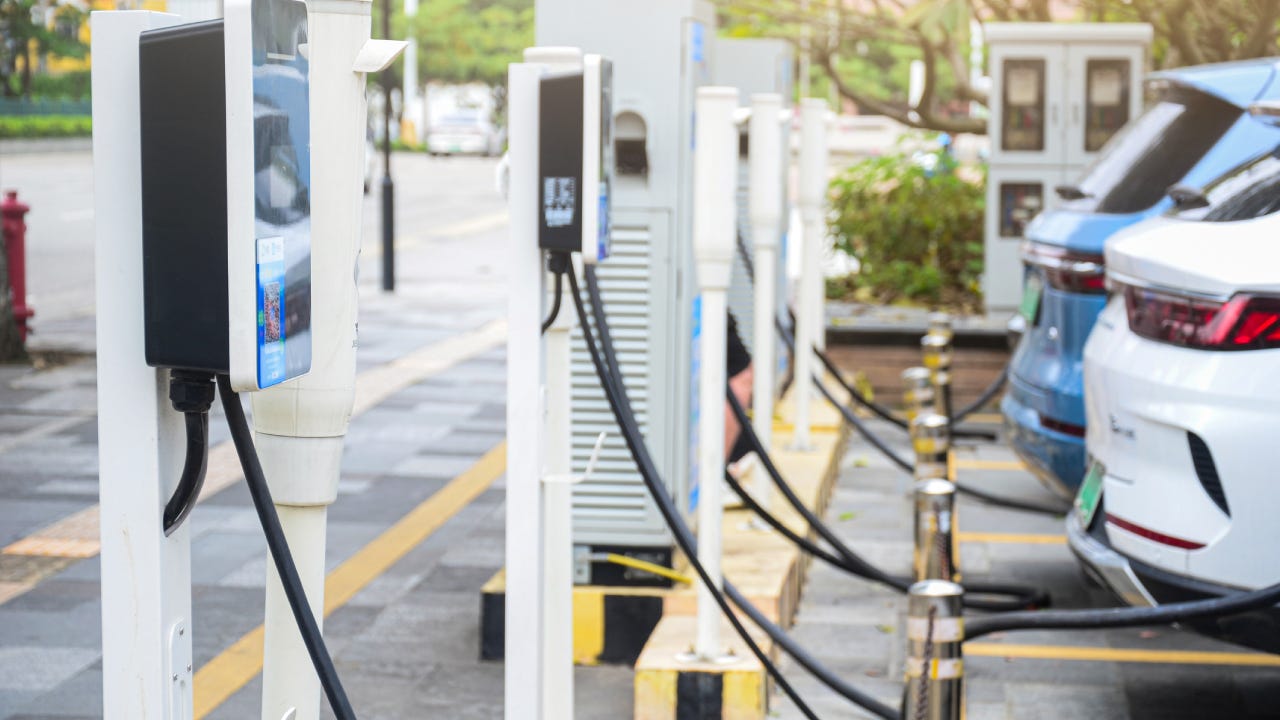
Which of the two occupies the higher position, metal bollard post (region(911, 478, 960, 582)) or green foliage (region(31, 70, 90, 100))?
green foliage (region(31, 70, 90, 100))

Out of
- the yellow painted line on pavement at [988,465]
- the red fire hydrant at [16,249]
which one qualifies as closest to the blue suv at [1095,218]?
the yellow painted line on pavement at [988,465]

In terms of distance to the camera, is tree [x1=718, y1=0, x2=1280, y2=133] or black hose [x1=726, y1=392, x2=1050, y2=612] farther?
tree [x1=718, y1=0, x2=1280, y2=133]

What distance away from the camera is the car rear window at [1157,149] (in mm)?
6293

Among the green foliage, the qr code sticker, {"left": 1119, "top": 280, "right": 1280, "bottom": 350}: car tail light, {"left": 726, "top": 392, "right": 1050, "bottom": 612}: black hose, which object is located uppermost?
the green foliage

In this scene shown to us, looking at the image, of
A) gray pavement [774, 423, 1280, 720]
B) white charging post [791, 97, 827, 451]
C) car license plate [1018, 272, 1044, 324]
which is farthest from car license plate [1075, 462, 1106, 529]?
white charging post [791, 97, 827, 451]

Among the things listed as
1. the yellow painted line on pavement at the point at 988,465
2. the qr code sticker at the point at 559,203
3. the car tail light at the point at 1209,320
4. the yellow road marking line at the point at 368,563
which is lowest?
the yellow painted line on pavement at the point at 988,465

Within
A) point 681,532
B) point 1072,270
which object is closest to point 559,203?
point 681,532

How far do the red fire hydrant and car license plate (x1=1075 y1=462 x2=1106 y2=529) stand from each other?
946 centimetres

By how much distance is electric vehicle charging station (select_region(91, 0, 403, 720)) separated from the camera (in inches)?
101

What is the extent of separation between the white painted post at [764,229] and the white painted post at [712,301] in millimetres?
936

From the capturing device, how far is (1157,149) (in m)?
6.62

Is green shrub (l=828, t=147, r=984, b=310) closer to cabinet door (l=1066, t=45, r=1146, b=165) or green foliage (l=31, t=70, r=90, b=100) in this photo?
cabinet door (l=1066, t=45, r=1146, b=165)

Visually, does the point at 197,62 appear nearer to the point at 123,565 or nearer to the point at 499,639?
the point at 123,565

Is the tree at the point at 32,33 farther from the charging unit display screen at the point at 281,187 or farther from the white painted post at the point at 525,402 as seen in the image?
the charging unit display screen at the point at 281,187
